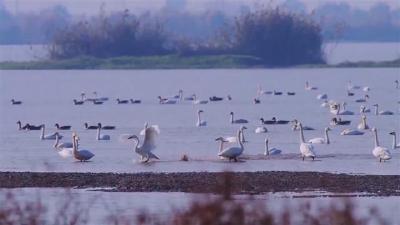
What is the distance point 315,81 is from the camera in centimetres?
8406

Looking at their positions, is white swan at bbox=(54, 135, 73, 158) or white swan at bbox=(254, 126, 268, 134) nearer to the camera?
white swan at bbox=(54, 135, 73, 158)

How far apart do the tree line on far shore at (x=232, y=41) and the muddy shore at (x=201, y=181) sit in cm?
7832

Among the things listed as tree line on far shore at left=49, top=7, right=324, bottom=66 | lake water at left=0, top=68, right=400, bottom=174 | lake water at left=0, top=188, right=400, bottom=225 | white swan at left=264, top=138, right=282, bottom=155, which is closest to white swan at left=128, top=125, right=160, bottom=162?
lake water at left=0, top=68, right=400, bottom=174

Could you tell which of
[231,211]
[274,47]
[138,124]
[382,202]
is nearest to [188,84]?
[274,47]

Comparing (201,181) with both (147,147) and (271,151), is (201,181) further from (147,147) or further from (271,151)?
(271,151)

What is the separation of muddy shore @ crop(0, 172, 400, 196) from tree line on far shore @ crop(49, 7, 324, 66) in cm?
7832

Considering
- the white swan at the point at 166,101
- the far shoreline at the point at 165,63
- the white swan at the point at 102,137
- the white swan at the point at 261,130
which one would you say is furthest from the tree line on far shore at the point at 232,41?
the white swan at the point at 102,137

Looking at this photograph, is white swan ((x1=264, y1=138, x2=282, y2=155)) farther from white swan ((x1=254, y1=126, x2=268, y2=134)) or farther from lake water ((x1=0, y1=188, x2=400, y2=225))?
lake water ((x1=0, y1=188, x2=400, y2=225))

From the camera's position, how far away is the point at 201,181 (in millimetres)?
21141

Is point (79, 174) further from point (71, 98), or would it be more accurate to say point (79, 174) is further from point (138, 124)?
point (71, 98)

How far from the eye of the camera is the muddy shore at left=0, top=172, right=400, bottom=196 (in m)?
20.1

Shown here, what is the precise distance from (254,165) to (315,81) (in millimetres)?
59181

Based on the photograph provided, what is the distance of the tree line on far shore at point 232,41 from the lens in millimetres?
101562

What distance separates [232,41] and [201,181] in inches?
3281
